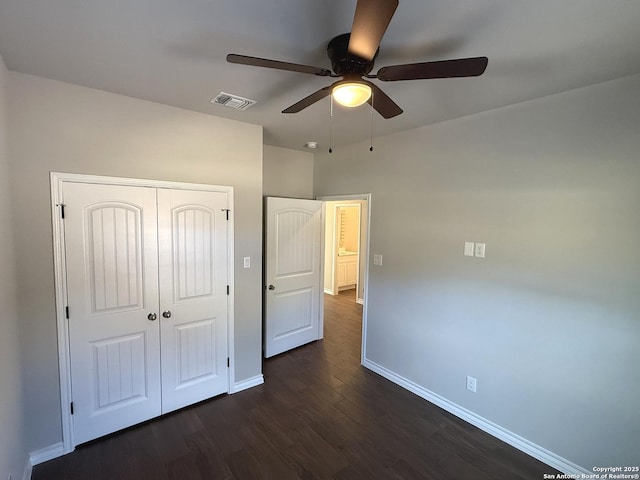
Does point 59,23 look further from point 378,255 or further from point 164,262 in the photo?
point 378,255

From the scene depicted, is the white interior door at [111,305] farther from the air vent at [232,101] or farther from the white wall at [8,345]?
the air vent at [232,101]

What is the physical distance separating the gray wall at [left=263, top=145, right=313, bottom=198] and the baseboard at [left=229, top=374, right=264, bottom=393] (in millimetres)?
2171

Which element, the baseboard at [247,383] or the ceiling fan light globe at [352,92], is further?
the baseboard at [247,383]

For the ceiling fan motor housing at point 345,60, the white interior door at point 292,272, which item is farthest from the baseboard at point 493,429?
the ceiling fan motor housing at point 345,60

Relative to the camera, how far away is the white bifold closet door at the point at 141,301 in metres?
2.13

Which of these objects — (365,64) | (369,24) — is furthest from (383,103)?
(369,24)

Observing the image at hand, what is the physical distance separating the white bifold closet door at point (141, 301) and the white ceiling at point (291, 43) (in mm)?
845

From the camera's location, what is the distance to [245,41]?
5.00ft

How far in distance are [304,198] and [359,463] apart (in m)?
2.99

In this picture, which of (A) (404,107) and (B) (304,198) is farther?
(B) (304,198)

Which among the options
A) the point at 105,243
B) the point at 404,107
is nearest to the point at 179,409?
the point at 105,243

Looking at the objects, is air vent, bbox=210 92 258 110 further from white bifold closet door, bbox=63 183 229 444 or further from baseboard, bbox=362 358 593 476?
baseboard, bbox=362 358 593 476

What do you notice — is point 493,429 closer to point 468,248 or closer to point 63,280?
point 468,248

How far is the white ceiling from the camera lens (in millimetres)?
1274
